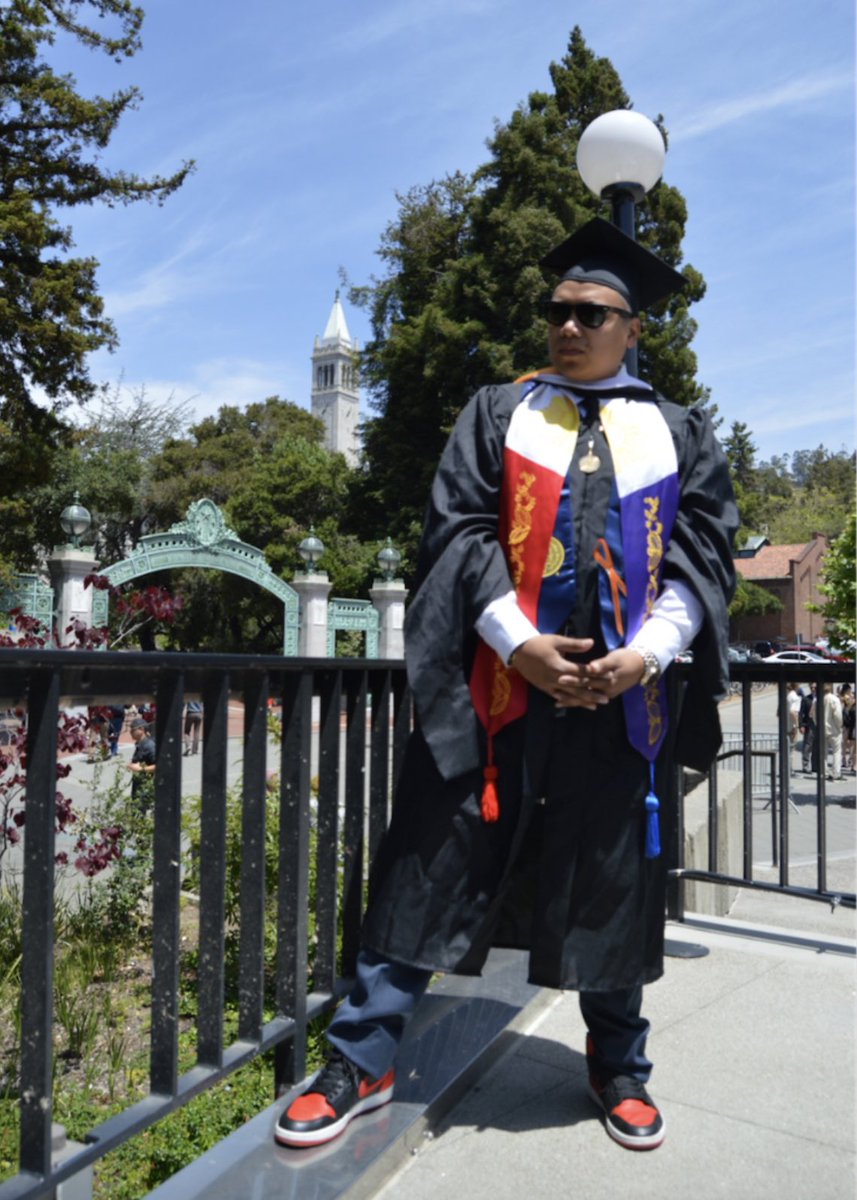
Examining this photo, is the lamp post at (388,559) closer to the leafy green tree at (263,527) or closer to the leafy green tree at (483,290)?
the leafy green tree at (483,290)

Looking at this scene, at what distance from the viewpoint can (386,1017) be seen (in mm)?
2131

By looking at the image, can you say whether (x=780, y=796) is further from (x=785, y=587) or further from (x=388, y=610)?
(x=785, y=587)

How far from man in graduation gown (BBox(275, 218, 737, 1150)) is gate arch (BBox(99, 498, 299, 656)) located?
14.4m

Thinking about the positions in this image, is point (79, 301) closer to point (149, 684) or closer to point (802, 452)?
point (149, 684)

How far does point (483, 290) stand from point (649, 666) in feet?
89.9

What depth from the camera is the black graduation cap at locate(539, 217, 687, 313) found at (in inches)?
91.3

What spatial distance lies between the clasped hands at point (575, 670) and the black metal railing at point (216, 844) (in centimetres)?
53

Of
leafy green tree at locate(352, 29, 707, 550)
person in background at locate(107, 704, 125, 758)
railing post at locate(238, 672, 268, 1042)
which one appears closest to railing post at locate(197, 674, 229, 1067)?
railing post at locate(238, 672, 268, 1042)

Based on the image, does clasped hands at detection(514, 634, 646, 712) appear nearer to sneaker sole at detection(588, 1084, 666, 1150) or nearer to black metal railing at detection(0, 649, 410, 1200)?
black metal railing at detection(0, 649, 410, 1200)

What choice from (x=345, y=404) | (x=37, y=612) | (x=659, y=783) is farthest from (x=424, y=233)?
(x=345, y=404)

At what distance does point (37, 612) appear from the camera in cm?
1505

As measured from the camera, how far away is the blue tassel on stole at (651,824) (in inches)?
83.9

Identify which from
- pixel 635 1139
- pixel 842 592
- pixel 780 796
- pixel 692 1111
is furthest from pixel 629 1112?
pixel 842 592

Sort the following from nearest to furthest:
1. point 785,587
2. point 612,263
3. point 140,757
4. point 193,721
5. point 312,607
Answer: point 612,263 < point 140,757 < point 193,721 < point 312,607 < point 785,587
